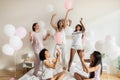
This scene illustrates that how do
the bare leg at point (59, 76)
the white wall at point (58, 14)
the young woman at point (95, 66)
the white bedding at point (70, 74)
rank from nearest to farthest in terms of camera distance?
1. the young woman at point (95, 66)
2. the bare leg at point (59, 76)
3. the white bedding at point (70, 74)
4. the white wall at point (58, 14)

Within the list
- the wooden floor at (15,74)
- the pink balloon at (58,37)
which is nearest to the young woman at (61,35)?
the pink balloon at (58,37)

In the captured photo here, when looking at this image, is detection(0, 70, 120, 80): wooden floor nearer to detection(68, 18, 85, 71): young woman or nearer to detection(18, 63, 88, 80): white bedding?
detection(18, 63, 88, 80): white bedding

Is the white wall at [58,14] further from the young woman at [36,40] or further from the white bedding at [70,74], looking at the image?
the white bedding at [70,74]

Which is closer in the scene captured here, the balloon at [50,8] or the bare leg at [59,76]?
the bare leg at [59,76]

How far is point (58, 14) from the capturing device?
166 inches

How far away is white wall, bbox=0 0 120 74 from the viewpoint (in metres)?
4.13

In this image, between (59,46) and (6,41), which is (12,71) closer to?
(6,41)

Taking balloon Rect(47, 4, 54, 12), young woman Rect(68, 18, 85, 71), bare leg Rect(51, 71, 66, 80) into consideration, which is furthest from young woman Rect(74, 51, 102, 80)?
balloon Rect(47, 4, 54, 12)

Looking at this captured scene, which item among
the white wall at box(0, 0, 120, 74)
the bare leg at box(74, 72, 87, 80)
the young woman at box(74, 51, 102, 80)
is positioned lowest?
the bare leg at box(74, 72, 87, 80)

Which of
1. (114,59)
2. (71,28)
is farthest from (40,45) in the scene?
(114,59)

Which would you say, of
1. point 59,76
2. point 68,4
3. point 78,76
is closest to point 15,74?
point 59,76

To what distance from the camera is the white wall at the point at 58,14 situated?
13.6 feet

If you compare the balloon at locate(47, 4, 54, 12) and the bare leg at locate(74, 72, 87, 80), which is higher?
the balloon at locate(47, 4, 54, 12)

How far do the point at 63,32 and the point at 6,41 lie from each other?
3.76 feet
